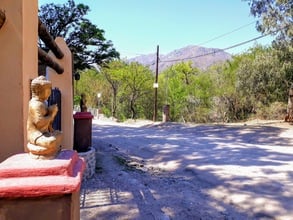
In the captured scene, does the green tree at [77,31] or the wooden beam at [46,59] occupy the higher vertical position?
the green tree at [77,31]

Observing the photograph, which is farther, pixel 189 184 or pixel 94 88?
pixel 94 88

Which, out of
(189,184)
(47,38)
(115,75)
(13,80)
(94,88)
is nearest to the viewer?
(13,80)

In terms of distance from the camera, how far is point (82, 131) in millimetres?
6426

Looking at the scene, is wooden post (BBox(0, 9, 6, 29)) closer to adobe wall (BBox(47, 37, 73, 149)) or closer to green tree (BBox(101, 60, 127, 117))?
adobe wall (BBox(47, 37, 73, 149))

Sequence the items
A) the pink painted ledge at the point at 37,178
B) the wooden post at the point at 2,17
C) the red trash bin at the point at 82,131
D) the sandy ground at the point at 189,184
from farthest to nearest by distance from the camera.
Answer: the red trash bin at the point at 82,131 → the sandy ground at the point at 189,184 → the wooden post at the point at 2,17 → the pink painted ledge at the point at 37,178


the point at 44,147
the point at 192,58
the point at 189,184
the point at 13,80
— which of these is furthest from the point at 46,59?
the point at 192,58

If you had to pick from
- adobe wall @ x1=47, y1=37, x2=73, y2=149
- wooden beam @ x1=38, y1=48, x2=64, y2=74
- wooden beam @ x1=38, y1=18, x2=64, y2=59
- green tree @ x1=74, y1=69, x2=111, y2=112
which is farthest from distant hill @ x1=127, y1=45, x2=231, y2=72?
wooden beam @ x1=38, y1=48, x2=64, y2=74

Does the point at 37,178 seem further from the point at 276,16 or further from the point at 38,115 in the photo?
the point at 276,16

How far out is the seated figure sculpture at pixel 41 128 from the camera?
162 centimetres

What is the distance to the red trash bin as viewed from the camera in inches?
249

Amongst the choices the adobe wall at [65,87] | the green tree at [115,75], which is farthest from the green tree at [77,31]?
the green tree at [115,75]

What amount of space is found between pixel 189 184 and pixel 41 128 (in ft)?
15.0

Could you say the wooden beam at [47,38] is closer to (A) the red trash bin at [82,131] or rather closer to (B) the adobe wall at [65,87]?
(B) the adobe wall at [65,87]

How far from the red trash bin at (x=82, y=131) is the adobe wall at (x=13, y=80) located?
350 centimetres
